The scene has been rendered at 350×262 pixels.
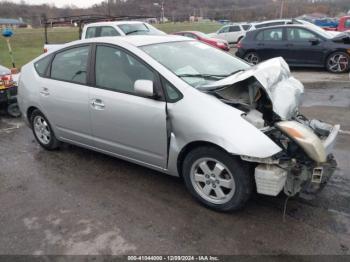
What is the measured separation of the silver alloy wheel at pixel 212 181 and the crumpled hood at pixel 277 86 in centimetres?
73

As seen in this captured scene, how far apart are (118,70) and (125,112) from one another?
53 cm

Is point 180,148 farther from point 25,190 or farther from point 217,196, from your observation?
point 25,190

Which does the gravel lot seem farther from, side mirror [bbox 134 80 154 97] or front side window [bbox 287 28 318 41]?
front side window [bbox 287 28 318 41]

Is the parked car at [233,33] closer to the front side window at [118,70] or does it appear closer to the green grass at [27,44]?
the green grass at [27,44]

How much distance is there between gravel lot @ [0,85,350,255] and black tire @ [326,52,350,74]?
7111 mm

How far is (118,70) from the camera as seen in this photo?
12.5 feet

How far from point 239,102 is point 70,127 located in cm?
227

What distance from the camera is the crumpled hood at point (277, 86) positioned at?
3232mm

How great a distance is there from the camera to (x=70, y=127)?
4398mm

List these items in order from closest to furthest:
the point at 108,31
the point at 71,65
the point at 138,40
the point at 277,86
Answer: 1. the point at 277,86
2. the point at 138,40
3. the point at 71,65
4. the point at 108,31

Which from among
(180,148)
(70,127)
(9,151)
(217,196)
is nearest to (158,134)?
(180,148)

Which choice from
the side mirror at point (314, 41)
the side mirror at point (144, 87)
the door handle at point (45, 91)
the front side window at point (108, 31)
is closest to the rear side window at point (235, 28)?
the side mirror at point (314, 41)

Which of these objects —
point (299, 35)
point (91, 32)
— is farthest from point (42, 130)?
point (299, 35)

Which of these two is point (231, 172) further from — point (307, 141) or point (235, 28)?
point (235, 28)
